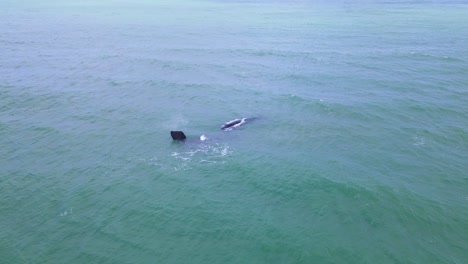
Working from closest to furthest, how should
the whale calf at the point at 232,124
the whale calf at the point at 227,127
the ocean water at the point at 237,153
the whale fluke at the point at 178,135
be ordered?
the ocean water at the point at 237,153 < the whale fluke at the point at 178,135 < the whale calf at the point at 227,127 < the whale calf at the point at 232,124

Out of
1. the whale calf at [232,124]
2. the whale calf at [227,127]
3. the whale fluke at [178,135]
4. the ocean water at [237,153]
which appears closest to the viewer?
the ocean water at [237,153]

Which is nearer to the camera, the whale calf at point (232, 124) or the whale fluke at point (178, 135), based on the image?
the whale fluke at point (178, 135)

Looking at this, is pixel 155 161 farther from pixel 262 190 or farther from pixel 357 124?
pixel 357 124

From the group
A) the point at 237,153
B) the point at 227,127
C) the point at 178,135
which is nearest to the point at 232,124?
the point at 227,127

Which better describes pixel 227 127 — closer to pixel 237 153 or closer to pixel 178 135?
pixel 237 153

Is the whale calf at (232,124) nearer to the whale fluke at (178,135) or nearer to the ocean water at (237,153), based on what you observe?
the ocean water at (237,153)

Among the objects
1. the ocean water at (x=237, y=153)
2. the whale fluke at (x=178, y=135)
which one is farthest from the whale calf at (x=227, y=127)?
the ocean water at (x=237, y=153)

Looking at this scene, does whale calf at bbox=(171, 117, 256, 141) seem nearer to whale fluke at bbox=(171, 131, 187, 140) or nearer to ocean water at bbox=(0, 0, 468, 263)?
whale fluke at bbox=(171, 131, 187, 140)

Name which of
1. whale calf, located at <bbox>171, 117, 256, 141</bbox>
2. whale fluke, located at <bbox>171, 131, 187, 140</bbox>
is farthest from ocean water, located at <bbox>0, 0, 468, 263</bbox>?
whale fluke, located at <bbox>171, 131, 187, 140</bbox>

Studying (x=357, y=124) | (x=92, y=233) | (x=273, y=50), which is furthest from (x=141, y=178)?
(x=273, y=50)
